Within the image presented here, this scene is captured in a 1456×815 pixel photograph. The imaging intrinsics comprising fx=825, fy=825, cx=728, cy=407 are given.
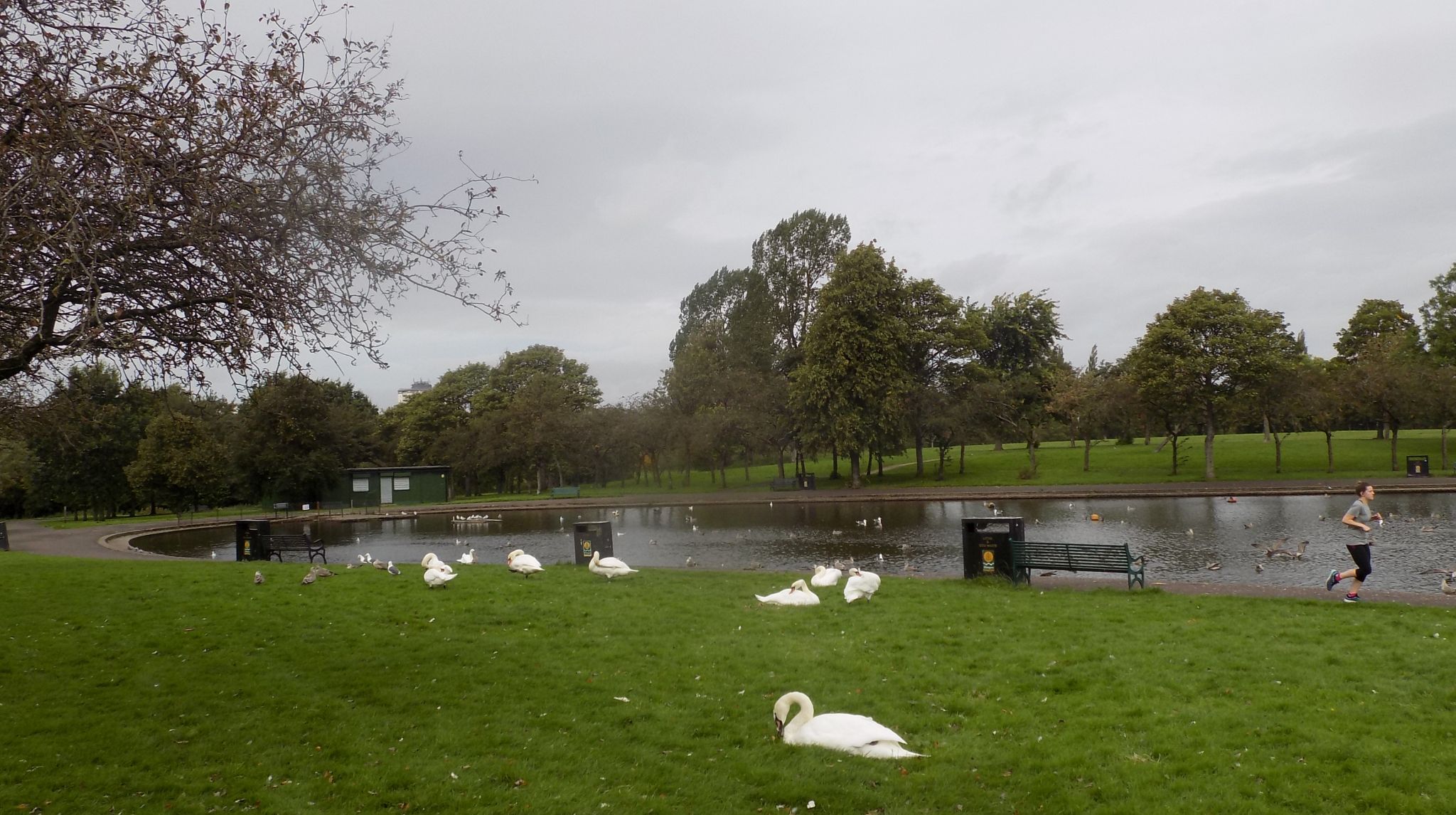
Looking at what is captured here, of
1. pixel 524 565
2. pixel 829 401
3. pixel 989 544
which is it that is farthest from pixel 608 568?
pixel 829 401

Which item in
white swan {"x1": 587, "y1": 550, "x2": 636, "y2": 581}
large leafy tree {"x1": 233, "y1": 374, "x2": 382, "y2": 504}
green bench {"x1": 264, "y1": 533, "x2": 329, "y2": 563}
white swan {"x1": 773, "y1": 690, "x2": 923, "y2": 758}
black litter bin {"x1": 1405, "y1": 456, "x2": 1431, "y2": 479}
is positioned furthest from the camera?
large leafy tree {"x1": 233, "y1": 374, "x2": 382, "y2": 504}

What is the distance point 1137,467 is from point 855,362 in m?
20.5

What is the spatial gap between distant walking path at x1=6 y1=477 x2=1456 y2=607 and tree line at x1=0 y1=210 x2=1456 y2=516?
14.8ft

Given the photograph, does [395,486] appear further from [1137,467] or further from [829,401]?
[1137,467]

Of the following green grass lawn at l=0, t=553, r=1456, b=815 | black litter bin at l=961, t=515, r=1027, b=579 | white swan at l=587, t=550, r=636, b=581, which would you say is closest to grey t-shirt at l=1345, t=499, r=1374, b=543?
green grass lawn at l=0, t=553, r=1456, b=815

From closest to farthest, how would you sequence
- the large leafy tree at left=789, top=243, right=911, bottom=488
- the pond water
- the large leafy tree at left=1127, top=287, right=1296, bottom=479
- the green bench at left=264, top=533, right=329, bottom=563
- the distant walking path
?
the pond water < the green bench at left=264, top=533, right=329, bottom=563 < the distant walking path < the large leafy tree at left=1127, top=287, right=1296, bottom=479 < the large leafy tree at left=789, top=243, right=911, bottom=488

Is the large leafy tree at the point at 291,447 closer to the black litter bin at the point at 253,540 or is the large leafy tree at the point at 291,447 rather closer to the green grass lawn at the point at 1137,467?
the green grass lawn at the point at 1137,467

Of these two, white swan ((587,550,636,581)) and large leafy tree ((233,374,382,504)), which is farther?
large leafy tree ((233,374,382,504))

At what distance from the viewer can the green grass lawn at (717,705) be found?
6.29 metres

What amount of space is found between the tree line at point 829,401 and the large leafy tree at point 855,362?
13cm

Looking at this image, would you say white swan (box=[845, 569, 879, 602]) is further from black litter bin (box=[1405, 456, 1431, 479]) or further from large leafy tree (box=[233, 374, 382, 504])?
large leafy tree (box=[233, 374, 382, 504])

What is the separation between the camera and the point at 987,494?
4500 cm

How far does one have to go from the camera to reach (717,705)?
27.9 feet

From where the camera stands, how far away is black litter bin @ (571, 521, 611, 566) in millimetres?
21250
